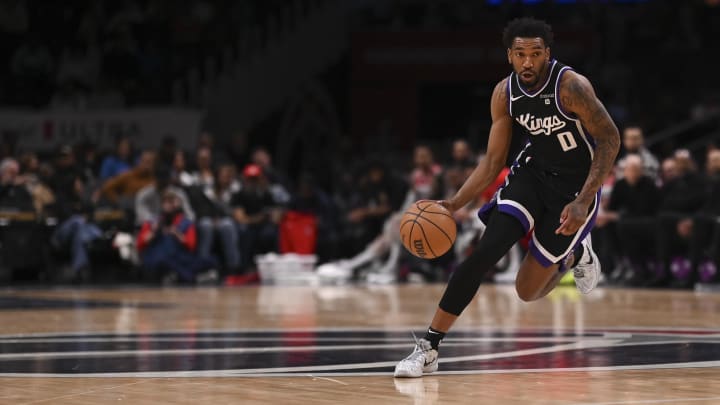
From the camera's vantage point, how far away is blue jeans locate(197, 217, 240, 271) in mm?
15258

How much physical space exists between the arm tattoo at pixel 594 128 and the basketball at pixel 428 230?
635 mm

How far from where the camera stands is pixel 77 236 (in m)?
14.7

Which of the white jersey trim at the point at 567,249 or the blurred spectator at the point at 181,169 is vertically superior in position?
the blurred spectator at the point at 181,169

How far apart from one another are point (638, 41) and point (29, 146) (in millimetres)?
10633

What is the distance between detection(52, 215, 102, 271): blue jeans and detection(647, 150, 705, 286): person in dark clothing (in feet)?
21.2

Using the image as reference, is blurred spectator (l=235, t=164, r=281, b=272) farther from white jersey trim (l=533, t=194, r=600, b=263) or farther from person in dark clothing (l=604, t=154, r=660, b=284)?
white jersey trim (l=533, t=194, r=600, b=263)

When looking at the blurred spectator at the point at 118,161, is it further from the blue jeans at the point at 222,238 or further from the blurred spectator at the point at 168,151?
the blue jeans at the point at 222,238

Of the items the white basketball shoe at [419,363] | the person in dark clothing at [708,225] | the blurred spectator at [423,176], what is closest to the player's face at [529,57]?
the white basketball shoe at [419,363]

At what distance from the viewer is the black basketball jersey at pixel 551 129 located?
233 inches

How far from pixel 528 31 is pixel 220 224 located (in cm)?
1007

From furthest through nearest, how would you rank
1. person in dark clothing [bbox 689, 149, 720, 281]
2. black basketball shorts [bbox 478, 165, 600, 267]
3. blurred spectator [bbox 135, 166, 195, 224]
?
blurred spectator [bbox 135, 166, 195, 224], person in dark clothing [bbox 689, 149, 720, 281], black basketball shorts [bbox 478, 165, 600, 267]

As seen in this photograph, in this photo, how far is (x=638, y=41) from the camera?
21750 mm

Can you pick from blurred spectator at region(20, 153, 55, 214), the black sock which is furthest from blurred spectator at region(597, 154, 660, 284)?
the black sock

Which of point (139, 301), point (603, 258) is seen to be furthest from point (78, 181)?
point (603, 258)
